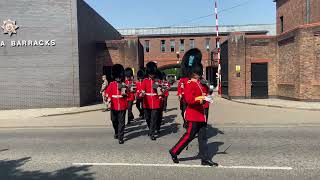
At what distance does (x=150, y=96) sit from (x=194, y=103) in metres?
3.55

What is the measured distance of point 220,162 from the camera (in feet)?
25.3

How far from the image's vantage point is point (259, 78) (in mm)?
25453

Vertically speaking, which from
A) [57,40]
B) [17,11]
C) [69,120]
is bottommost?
[69,120]

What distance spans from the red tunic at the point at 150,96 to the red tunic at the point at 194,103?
3246 mm

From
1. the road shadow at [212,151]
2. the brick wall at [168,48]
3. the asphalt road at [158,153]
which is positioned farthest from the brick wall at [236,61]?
the brick wall at [168,48]

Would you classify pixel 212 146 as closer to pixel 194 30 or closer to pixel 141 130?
pixel 141 130

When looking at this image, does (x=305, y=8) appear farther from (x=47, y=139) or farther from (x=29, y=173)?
(x=29, y=173)

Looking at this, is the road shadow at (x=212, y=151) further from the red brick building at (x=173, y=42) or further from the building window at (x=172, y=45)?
the building window at (x=172, y=45)

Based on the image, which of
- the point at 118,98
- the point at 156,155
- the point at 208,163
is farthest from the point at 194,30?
the point at 208,163

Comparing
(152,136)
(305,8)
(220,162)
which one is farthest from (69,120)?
(305,8)

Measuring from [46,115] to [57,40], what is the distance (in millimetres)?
5211

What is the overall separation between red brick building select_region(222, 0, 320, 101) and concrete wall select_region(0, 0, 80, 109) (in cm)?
951

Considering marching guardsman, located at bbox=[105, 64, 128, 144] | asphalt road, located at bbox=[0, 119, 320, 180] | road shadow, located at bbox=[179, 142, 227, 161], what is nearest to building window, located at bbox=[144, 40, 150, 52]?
asphalt road, located at bbox=[0, 119, 320, 180]

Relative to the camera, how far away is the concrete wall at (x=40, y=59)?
71.9 ft
